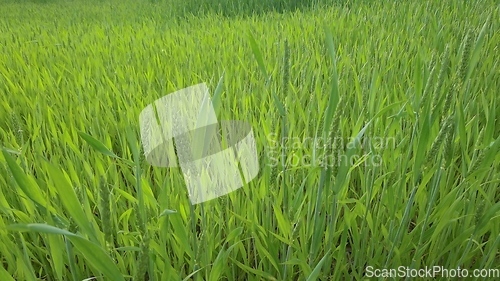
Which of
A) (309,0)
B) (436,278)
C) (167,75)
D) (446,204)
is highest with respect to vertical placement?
(309,0)

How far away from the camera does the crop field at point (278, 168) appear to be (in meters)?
0.42

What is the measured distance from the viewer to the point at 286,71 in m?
0.49

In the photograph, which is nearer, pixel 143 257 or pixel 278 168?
pixel 143 257

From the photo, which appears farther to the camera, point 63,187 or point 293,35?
point 293,35

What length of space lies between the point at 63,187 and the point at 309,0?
2983mm

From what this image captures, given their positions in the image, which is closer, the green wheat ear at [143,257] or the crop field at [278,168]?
the green wheat ear at [143,257]

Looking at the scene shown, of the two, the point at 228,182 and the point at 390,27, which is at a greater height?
the point at 390,27

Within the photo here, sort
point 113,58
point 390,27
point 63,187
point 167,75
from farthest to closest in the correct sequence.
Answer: point 390,27 < point 113,58 < point 167,75 < point 63,187

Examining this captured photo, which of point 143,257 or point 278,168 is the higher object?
point 143,257

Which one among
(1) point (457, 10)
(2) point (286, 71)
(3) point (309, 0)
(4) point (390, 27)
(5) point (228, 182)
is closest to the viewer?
(2) point (286, 71)

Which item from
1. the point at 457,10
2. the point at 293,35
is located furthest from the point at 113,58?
the point at 457,10

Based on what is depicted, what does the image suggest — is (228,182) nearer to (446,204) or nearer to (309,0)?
(446,204)

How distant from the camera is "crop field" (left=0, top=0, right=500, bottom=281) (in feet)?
1.36

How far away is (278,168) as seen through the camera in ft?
2.26
